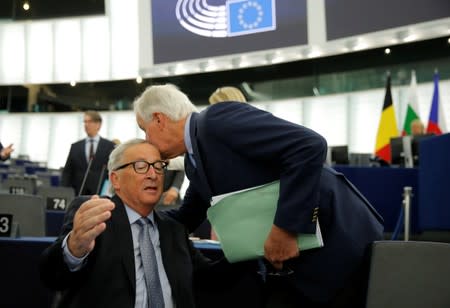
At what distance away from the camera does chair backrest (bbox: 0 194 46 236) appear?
3166 millimetres

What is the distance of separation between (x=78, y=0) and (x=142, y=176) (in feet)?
52.1

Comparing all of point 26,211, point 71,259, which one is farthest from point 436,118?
point 71,259

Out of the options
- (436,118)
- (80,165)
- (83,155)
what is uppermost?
(436,118)

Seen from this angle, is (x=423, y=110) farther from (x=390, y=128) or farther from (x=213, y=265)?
(x=213, y=265)

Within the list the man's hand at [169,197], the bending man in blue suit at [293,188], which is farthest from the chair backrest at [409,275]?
the man's hand at [169,197]

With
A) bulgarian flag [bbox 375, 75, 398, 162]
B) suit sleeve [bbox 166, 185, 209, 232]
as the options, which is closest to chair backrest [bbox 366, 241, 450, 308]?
suit sleeve [bbox 166, 185, 209, 232]

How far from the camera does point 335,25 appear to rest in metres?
8.38

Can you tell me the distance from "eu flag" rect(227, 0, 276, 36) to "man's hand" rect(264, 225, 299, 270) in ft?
25.6

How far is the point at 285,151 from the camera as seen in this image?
1598 millimetres

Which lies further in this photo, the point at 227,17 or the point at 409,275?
the point at 227,17

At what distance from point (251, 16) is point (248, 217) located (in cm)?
780

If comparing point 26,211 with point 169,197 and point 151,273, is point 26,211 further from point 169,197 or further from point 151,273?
point 151,273

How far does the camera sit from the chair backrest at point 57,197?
4.30m

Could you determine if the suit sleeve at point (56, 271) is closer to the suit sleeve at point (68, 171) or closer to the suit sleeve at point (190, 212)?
the suit sleeve at point (190, 212)
